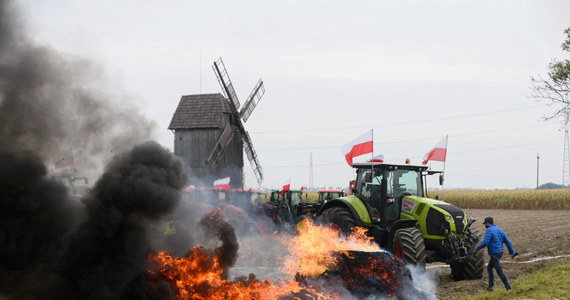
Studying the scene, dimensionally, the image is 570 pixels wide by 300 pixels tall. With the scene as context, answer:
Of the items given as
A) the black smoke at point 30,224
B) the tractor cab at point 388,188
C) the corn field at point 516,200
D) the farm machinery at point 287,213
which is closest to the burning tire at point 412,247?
the tractor cab at point 388,188

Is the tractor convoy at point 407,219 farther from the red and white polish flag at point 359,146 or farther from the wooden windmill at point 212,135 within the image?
the wooden windmill at point 212,135

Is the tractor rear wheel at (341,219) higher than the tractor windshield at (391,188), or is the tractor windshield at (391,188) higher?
the tractor windshield at (391,188)

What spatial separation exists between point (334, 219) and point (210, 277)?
5.27m

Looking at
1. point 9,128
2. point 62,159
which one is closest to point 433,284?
point 62,159

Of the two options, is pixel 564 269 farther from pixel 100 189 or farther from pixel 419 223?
pixel 100 189

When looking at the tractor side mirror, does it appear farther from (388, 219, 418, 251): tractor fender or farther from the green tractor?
(388, 219, 418, 251): tractor fender

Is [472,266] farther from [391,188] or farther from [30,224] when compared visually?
[30,224]

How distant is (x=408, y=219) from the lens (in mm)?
13188

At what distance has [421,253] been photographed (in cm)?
1238

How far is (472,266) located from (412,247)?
7.57 feet

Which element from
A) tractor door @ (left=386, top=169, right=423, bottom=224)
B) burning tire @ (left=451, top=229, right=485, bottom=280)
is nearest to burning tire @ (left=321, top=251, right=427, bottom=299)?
tractor door @ (left=386, top=169, right=423, bottom=224)

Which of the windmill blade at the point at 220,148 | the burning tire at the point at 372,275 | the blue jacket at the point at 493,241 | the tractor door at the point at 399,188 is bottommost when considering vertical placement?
the burning tire at the point at 372,275

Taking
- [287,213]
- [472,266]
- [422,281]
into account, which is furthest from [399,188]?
[287,213]

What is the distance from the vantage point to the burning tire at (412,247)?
12.3 m
